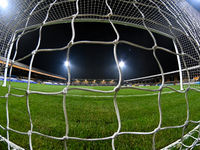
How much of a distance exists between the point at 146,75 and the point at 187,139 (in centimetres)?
1023

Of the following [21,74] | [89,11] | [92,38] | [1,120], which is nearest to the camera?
[1,120]

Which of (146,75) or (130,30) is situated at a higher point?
(130,30)

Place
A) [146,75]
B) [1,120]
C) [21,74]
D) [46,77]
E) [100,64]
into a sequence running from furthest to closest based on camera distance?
1. [46,77]
2. [21,74]
3. [146,75]
4. [100,64]
5. [1,120]

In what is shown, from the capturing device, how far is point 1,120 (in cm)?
62

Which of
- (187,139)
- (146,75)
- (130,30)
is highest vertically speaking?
(130,30)

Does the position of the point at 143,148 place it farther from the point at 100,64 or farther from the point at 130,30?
the point at 100,64

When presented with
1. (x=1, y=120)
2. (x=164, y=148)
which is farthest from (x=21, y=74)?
(x=164, y=148)

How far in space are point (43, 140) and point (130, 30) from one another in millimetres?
3678

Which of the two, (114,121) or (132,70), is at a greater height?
(132,70)

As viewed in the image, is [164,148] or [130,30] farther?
[130,30]

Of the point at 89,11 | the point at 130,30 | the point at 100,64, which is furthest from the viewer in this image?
the point at 100,64

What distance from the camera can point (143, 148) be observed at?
423 mm

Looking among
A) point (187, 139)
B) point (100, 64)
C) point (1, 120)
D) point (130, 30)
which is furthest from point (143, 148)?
point (100, 64)

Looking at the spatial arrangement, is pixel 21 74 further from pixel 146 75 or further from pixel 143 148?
pixel 143 148
